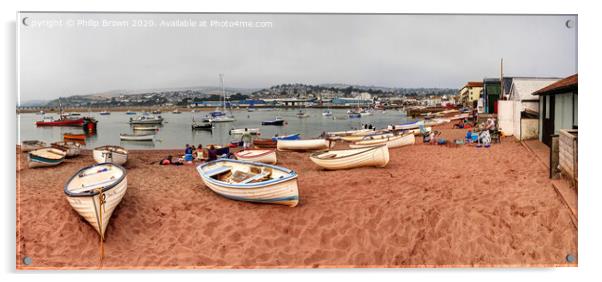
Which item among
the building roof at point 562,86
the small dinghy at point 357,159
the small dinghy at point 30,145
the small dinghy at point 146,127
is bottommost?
the small dinghy at point 357,159

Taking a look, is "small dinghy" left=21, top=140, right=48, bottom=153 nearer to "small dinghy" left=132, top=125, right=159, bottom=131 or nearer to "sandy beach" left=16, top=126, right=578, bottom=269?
"sandy beach" left=16, top=126, right=578, bottom=269

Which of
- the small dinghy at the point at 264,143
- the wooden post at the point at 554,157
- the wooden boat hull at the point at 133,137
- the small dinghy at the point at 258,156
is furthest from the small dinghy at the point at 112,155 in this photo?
the wooden post at the point at 554,157

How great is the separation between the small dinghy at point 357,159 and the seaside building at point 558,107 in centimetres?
253

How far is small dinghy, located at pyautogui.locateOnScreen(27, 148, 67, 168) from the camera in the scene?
16.2ft

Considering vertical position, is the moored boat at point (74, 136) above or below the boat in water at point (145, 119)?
below

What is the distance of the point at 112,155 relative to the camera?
5.46m

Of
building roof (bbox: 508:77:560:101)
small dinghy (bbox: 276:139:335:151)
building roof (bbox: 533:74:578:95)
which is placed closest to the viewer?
building roof (bbox: 533:74:578:95)

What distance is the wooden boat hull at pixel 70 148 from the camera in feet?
18.0

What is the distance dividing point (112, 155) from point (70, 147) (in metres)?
0.68

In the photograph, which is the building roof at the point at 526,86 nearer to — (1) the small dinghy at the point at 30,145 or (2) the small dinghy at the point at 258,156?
(2) the small dinghy at the point at 258,156

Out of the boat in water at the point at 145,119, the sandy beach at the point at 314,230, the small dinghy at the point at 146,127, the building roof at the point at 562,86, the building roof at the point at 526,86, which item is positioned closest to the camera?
the sandy beach at the point at 314,230

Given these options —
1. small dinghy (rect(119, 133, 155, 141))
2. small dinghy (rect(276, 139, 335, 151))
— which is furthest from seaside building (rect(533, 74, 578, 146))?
small dinghy (rect(119, 133, 155, 141))

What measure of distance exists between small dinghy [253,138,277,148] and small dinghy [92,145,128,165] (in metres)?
3.09

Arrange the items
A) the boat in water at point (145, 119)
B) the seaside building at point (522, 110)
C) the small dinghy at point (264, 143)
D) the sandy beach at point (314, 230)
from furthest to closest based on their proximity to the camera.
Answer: the small dinghy at point (264, 143) → the seaside building at point (522, 110) → the boat in water at point (145, 119) → the sandy beach at point (314, 230)
